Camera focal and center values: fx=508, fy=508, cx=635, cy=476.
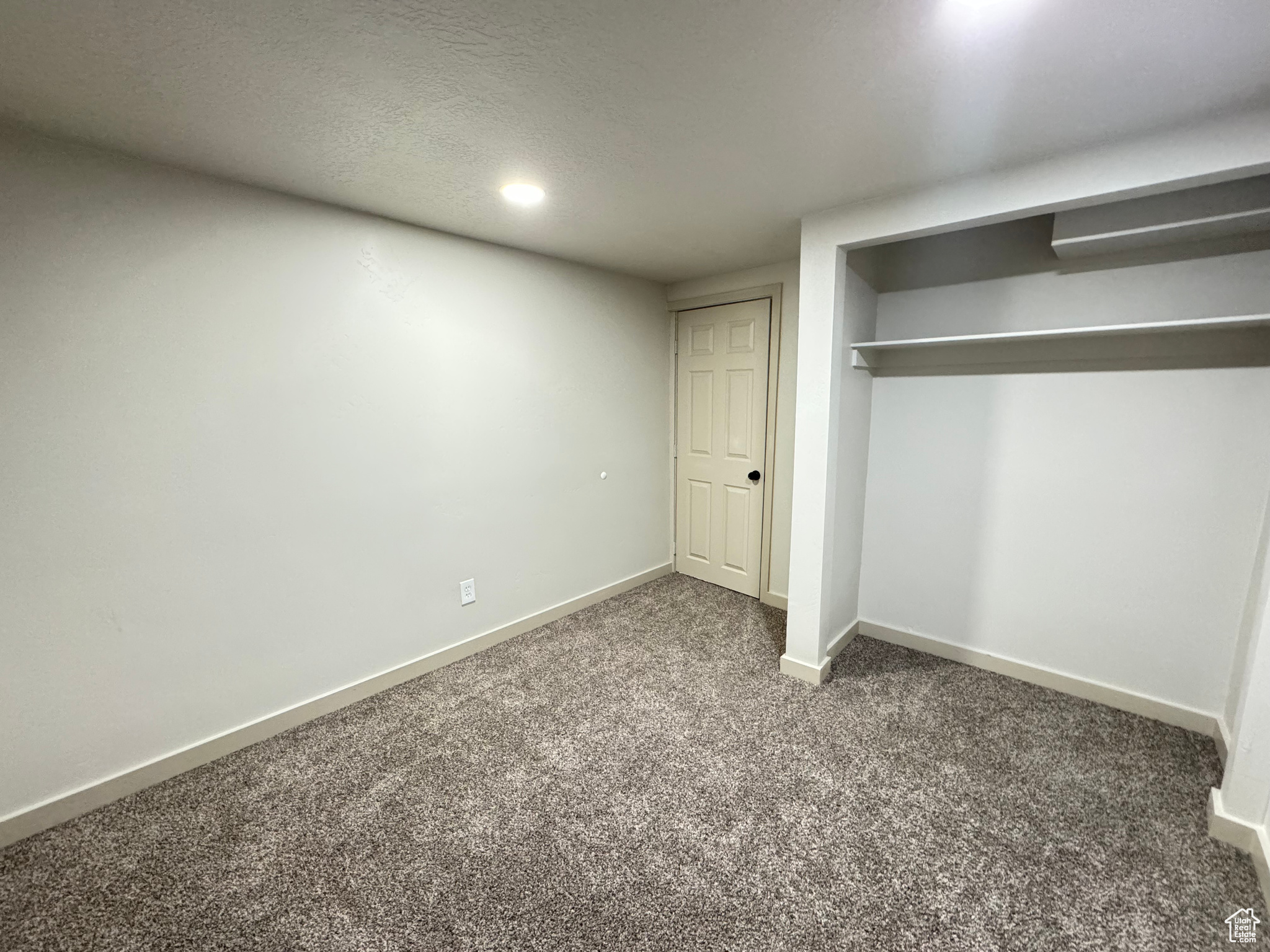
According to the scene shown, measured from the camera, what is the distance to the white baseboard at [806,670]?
257cm

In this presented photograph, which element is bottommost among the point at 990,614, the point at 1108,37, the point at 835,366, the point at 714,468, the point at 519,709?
the point at 519,709

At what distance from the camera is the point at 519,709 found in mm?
2402

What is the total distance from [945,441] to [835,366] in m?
0.84

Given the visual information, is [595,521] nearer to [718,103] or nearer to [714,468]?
[714,468]

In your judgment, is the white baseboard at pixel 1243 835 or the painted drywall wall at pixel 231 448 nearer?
the white baseboard at pixel 1243 835

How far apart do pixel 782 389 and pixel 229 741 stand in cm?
331

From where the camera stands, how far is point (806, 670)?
2.59 m

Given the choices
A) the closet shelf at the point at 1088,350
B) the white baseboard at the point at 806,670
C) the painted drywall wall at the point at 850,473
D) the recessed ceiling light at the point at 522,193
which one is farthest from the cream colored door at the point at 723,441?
the recessed ceiling light at the point at 522,193

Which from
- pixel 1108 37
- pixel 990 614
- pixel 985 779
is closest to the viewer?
pixel 1108 37

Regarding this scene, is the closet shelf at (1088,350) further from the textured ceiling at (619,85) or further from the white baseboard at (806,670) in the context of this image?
the white baseboard at (806,670)

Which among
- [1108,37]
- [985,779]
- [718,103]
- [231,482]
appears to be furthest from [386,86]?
[985,779]

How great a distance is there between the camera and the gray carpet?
1.42 metres

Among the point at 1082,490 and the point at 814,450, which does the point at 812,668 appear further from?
the point at 1082,490

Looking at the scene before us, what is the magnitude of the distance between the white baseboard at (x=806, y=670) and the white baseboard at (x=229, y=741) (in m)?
1.48
